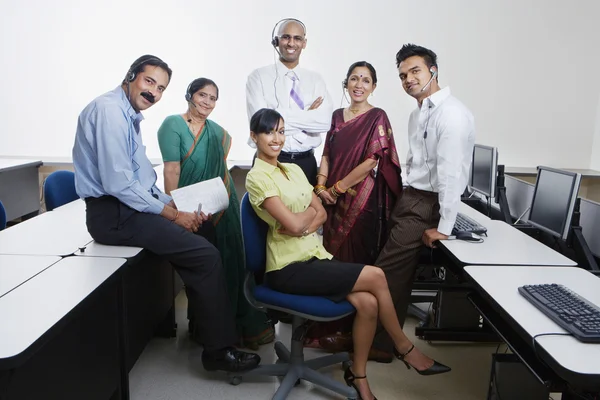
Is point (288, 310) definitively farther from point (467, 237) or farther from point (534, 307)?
point (534, 307)

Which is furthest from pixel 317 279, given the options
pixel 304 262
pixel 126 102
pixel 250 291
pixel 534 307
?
pixel 126 102

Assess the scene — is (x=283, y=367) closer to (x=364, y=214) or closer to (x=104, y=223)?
(x=364, y=214)

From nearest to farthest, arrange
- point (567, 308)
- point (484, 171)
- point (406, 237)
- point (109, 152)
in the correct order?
point (567, 308) < point (109, 152) < point (406, 237) < point (484, 171)

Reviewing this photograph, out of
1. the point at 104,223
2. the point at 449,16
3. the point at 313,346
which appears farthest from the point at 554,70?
the point at 104,223

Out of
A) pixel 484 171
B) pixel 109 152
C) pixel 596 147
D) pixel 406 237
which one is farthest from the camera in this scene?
pixel 596 147

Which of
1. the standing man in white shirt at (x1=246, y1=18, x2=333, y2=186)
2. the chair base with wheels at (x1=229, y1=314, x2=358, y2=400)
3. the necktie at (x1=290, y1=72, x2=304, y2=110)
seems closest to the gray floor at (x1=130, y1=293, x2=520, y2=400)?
the chair base with wheels at (x1=229, y1=314, x2=358, y2=400)

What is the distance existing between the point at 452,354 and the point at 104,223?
5.85 feet

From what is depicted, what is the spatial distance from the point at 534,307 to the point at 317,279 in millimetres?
795

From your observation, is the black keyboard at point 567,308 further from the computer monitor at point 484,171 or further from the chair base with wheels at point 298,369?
the computer monitor at point 484,171

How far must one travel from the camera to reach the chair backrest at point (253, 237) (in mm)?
2094

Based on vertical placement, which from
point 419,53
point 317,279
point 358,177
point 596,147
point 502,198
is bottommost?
point 317,279

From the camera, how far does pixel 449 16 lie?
4.15 meters

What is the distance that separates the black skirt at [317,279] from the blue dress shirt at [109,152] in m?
0.60

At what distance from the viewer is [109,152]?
1909 millimetres
